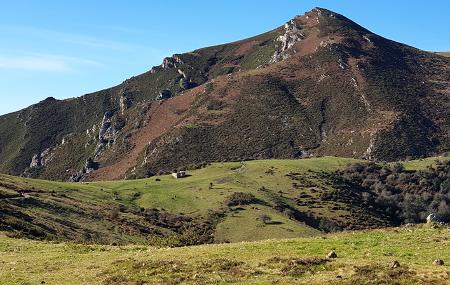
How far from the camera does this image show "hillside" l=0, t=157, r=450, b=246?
247 feet

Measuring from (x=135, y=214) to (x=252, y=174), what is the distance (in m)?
47.5

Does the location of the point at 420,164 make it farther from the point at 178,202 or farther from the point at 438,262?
the point at 438,262

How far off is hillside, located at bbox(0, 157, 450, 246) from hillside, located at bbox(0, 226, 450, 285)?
1056 inches

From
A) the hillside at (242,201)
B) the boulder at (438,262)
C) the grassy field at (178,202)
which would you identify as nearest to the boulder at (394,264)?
the boulder at (438,262)

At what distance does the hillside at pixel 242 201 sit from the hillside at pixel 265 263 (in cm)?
2682

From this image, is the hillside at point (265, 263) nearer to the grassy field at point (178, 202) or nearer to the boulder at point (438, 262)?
the boulder at point (438, 262)

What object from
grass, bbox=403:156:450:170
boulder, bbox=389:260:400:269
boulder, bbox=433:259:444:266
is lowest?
grass, bbox=403:156:450:170

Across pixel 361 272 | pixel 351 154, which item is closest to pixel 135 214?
pixel 361 272

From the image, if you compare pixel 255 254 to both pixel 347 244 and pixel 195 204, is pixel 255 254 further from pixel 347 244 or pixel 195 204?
pixel 195 204

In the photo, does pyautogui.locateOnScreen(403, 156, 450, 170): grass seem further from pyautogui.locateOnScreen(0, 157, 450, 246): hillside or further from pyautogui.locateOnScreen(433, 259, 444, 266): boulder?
pyautogui.locateOnScreen(433, 259, 444, 266): boulder

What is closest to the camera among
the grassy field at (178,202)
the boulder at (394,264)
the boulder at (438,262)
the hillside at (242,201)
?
the boulder at (394,264)

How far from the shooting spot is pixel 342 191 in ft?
425

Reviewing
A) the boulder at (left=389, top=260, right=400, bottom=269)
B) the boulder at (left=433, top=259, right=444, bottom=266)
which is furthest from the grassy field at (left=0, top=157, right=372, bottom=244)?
the boulder at (left=433, top=259, right=444, bottom=266)

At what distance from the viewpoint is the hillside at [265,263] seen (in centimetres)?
2109
